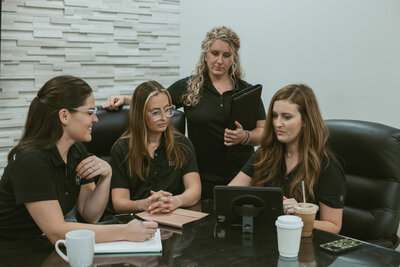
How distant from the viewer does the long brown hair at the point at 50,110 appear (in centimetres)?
181

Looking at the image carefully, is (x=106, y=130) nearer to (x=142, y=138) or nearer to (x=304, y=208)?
(x=142, y=138)

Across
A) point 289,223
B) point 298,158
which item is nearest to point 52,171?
point 289,223

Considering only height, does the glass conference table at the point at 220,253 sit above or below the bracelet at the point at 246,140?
below

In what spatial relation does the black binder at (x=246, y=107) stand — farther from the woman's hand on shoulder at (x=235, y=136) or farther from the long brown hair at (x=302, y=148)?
the long brown hair at (x=302, y=148)

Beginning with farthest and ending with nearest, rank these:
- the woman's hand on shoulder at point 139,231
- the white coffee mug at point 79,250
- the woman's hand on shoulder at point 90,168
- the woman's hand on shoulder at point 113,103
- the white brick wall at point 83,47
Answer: the white brick wall at point 83,47
the woman's hand on shoulder at point 113,103
the woman's hand on shoulder at point 90,168
the woman's hand on shoulder at point 139,231
the white coffee mug at point 79,250

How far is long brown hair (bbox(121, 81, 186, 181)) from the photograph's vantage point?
2.30 meters

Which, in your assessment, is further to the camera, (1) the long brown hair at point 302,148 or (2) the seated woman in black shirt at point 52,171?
(1) the long brown hair at point 302,148

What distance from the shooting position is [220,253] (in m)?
1.54

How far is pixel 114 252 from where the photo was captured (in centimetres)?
151

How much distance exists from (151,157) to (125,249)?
0.88 meters

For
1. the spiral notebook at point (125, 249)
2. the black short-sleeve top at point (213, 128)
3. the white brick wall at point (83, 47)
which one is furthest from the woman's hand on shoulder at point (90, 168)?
the white brick wall at point (83, 47)

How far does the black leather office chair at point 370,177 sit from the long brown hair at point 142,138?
79 centimetres

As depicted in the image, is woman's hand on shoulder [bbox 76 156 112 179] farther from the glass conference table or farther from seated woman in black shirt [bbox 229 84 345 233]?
seated woman in black shirt [bbox 229 84 345 233]

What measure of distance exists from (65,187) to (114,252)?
51 cm
